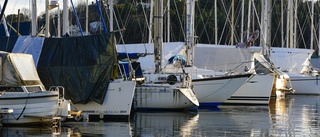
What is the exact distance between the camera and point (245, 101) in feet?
144

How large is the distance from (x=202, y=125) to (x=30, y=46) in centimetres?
798

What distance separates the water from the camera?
85.6 feet

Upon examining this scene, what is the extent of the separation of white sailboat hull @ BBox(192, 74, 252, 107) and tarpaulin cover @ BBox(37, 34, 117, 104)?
9.09 metres

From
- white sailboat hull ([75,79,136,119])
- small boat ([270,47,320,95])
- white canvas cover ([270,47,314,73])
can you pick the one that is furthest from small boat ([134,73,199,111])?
white canvas cover ([270,47,314,73])

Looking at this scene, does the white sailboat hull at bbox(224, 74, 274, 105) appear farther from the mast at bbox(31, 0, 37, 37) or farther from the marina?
the mast at bbox(31, 0, 37, 37)

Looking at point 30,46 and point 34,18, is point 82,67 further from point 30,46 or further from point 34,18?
point 34,18

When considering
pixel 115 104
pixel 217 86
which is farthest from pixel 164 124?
pixel 217 86

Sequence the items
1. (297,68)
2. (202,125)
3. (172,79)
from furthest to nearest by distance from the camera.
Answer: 1. (297,68)
2. (172,79)
3. (202,125)

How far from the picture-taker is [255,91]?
43562mm

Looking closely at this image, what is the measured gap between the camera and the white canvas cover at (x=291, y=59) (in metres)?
60.7

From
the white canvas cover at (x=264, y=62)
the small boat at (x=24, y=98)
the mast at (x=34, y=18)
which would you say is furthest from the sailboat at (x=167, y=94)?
the white canvas cover at (x=264, y=62)

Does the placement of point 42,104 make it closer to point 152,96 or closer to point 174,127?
point 174,127

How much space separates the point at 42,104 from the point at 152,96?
922 cm

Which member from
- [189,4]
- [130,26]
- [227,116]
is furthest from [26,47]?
[130,26]
